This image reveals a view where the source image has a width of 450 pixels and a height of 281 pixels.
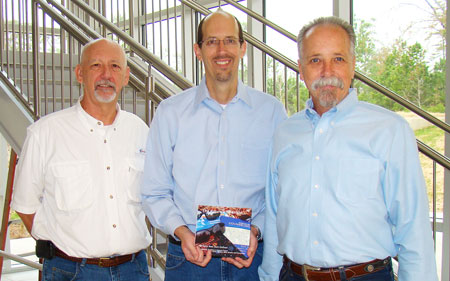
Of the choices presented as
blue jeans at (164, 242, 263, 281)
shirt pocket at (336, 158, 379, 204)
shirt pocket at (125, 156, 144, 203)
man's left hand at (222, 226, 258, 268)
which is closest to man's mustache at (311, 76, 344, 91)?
shirt pocket at (336, 158, 379, 204)

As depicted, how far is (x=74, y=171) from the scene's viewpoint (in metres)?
1.92

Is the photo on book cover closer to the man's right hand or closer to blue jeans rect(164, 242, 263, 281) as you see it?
the man's right hand

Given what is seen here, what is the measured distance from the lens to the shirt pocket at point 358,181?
141cm

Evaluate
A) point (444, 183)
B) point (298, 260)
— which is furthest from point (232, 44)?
point (444, 183)

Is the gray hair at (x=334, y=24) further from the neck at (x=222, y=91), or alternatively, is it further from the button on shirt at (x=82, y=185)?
the button on shirt at (x=82, y=185)

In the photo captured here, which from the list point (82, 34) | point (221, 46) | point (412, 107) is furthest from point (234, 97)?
point (412, 107)

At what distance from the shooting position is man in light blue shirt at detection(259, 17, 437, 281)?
4.53ft

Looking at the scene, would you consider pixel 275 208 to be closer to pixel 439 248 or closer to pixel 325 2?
pixel 439 248

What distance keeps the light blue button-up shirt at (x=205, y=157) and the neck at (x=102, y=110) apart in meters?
0.30

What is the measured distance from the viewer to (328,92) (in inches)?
59.5

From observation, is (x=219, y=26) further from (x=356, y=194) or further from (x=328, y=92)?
(x=356, y=194)

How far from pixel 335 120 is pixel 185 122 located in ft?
1.90

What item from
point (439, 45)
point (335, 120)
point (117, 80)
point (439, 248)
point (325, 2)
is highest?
point (325, 2)

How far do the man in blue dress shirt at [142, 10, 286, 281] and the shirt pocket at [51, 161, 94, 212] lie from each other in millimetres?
283
